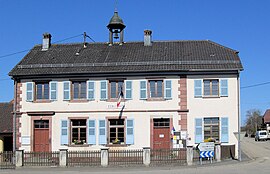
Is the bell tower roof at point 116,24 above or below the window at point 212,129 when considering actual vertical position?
above

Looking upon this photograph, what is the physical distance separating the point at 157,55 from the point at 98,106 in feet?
19.4

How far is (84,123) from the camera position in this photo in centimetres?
3044

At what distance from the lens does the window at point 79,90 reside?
3052cm

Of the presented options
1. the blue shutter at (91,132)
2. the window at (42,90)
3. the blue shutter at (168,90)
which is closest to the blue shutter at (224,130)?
the blue shutter at (168,90)

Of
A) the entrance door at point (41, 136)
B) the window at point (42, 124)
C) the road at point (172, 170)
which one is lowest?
the road at point (172, 170)

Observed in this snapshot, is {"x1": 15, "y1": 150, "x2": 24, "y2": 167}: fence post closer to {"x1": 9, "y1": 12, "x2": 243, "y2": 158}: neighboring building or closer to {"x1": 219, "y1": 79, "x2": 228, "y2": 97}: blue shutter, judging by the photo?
{"x1": 9, "y1": 12, "x2": 243, "y2": 158}: neighboring building

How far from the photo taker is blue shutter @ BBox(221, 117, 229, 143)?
95.5ft

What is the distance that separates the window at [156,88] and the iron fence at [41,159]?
823cm

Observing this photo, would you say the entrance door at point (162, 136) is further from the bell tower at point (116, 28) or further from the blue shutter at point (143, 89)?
the bell tower at point (116, 28)

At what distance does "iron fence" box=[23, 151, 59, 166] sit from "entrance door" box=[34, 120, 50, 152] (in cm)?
463

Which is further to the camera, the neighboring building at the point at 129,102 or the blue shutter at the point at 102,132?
the blue shutter at the point at 102,132

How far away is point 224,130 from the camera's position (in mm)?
29141

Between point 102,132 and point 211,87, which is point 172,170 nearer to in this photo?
point 102,132

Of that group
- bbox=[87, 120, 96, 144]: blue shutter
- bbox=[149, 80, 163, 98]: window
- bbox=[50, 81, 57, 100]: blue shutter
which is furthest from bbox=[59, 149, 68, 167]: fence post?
bbox=[149, 80, 163, 98]: window
